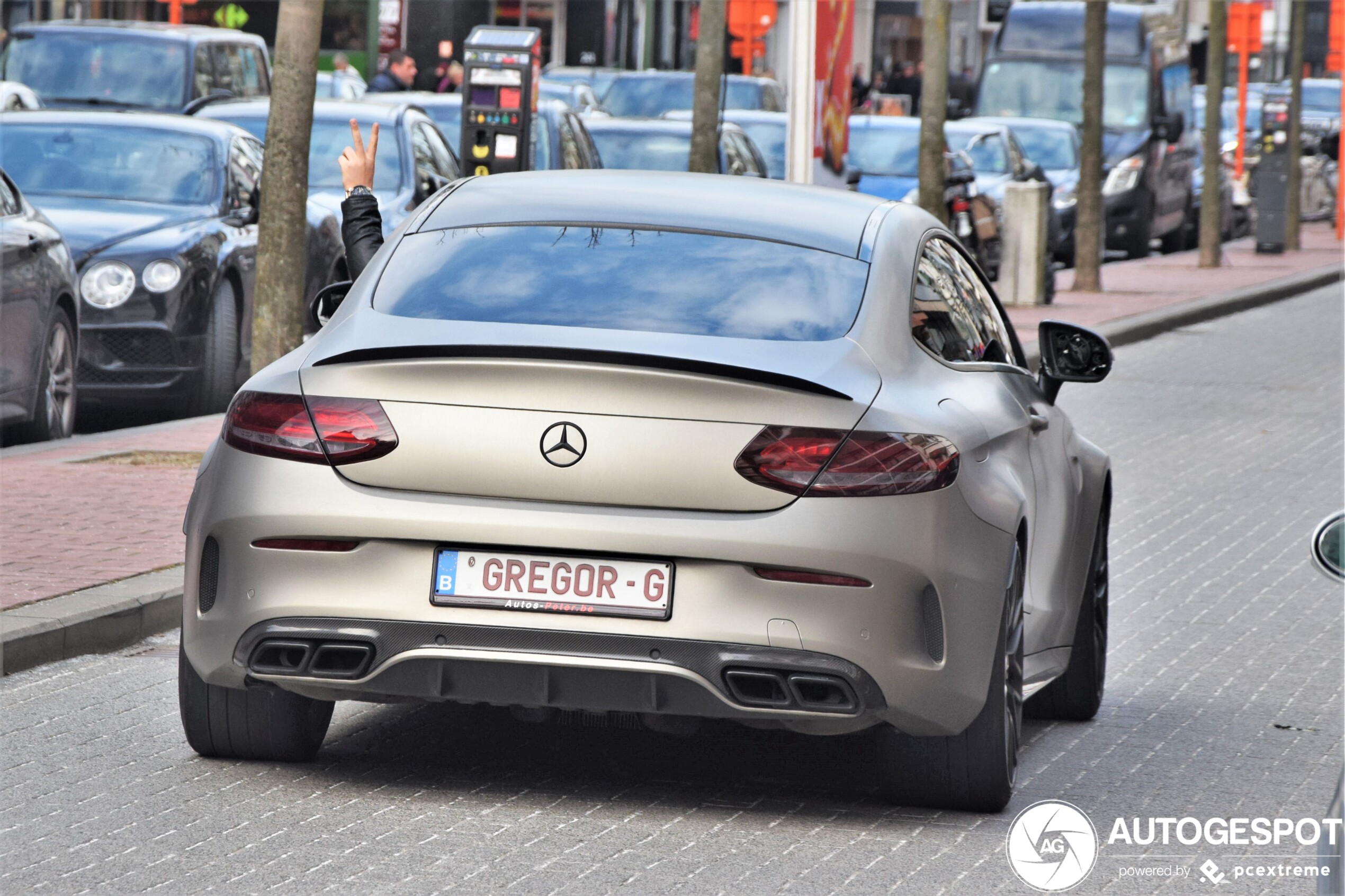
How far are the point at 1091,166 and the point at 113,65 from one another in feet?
32.5

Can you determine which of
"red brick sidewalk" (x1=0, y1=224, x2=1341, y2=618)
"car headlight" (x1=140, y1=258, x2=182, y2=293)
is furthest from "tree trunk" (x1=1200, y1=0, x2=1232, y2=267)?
"red brick sidewalk" (x1=0, y1=224, x2=1341, y2=618)

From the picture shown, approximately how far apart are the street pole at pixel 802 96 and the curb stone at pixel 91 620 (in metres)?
12.6

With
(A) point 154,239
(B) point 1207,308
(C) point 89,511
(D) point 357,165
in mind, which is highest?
(D) point 357,165

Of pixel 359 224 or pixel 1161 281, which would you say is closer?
pixel 359 224

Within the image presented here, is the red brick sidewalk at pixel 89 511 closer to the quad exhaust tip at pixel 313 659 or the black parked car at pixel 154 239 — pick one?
the black parked car at pixel 154 239

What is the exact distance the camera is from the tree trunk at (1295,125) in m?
34.6

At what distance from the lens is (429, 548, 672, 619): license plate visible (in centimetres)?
504

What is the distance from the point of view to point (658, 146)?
22562mm

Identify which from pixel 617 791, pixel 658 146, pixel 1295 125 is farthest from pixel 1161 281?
pixel 617 791

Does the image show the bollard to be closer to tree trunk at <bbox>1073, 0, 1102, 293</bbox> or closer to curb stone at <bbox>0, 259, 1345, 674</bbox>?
tree trunk at <bbox>1073, 0, 1102, 293</bbox>

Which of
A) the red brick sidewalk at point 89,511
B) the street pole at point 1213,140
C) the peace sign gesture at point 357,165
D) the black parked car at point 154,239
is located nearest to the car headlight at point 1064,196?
the street pole at point 1213,140

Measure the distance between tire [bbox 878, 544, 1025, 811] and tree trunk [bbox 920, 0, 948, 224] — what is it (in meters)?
15.6

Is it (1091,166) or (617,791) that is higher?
(1091,166)

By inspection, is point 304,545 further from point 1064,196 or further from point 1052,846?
point 1064,196
